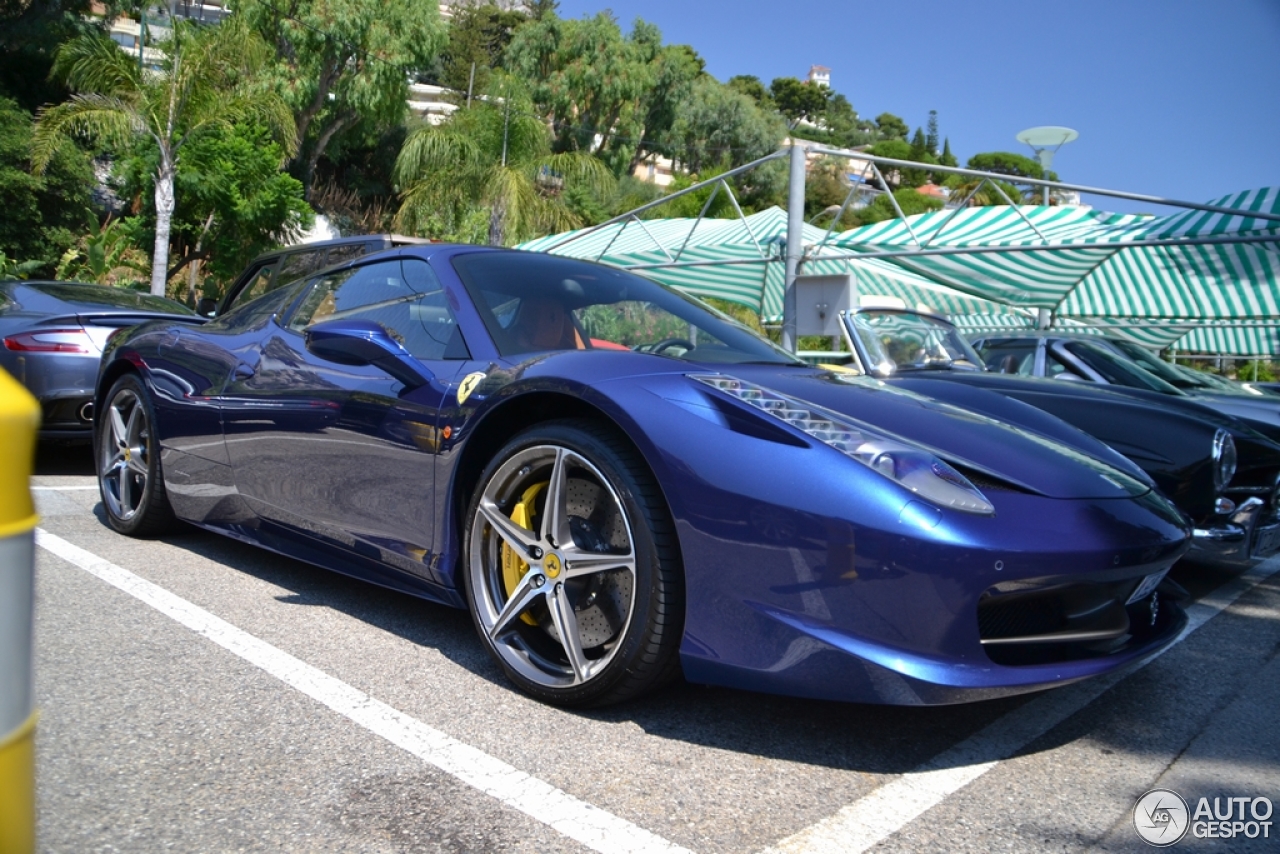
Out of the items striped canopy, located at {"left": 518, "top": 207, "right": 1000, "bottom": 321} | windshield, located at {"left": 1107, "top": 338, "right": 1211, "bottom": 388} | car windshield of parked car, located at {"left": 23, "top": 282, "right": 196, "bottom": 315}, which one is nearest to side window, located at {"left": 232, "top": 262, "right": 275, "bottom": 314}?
car windshield of parked car, located at {"left": 23, "top": 282, "right": 196, "bottom": 315}

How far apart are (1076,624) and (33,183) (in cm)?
2401

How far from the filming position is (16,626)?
79cm

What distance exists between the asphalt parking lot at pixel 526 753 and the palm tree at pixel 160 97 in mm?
15887

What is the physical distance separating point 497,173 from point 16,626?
21.3 meters

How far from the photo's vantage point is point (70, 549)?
4.08 m

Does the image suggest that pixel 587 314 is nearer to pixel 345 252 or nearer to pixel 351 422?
pixel 351 422

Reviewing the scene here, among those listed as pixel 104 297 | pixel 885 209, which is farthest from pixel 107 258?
pixel 885 209

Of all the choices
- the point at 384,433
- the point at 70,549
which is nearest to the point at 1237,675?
the point at 384,433

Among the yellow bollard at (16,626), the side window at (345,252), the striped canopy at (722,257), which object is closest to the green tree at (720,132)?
the striped canopy at (722,257)

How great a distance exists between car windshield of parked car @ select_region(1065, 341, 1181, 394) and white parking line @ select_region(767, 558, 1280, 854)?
389 centimetres

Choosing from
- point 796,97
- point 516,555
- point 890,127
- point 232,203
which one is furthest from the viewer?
point 890,127

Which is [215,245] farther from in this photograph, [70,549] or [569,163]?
[70,549]

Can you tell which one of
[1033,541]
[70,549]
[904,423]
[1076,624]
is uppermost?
[904,423]

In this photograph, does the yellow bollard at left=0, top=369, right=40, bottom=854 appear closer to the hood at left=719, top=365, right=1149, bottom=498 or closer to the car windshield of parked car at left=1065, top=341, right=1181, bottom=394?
the hood at left=719, top=365, right=1149, bottom=498
